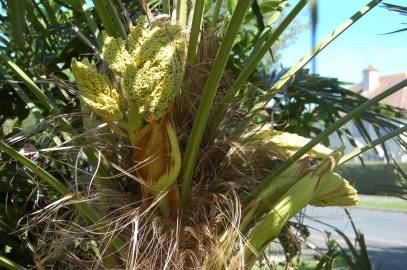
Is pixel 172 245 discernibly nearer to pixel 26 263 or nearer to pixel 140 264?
pixel 140 264

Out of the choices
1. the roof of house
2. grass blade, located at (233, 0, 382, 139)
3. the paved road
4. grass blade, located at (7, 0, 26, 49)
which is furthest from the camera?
the paved road

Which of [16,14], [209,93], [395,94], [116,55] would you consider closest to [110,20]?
[116,55]

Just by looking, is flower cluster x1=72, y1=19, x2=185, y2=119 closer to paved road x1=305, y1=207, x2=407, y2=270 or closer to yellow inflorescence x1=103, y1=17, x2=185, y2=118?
yellow inflorescence x1=103, y1=17, x2=185, y2=118

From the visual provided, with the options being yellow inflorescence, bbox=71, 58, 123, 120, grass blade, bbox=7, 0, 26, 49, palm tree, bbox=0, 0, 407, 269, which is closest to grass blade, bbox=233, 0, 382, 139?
palm tree, bbox=0, 0, 407, 269

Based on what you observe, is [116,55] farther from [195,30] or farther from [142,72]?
[195,30]

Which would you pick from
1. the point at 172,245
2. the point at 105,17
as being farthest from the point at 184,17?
the point at 172,245

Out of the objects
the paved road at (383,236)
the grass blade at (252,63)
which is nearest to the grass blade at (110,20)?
the grass blade at (252,63)
